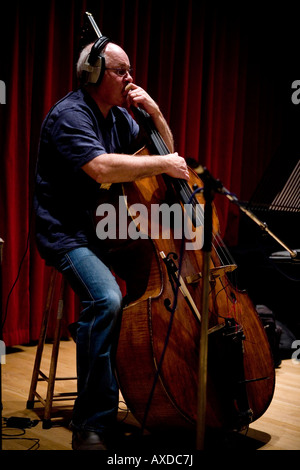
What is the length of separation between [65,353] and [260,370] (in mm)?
1517

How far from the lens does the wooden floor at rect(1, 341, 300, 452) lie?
185 cm

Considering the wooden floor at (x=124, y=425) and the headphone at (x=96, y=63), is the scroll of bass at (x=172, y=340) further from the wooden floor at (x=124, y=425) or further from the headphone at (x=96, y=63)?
the headphone at (x=96, y=63)

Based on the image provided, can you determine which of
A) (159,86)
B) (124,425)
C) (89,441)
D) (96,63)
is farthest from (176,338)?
(159,86)

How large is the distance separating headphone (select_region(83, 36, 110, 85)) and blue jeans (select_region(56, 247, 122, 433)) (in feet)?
2.33

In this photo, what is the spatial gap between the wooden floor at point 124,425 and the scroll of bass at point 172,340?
A: 0.14 metres

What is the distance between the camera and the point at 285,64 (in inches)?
187

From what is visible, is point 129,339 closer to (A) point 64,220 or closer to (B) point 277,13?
(A) point 64,220

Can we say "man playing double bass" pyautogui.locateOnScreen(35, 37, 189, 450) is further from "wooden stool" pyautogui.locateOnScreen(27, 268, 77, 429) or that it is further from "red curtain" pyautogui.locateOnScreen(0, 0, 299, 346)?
"red curtain" pyautogui.locateOnScreen(0, 0, 299, 346)

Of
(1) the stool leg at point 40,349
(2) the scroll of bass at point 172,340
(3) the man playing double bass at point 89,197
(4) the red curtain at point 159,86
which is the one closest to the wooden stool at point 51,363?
(1) the stool leg at point 40,349

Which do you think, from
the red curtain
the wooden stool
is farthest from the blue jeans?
the red curtain

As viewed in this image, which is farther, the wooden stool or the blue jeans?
the wooden stool

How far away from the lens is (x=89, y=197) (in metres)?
1.88

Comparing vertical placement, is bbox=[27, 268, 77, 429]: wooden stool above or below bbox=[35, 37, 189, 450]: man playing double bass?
below

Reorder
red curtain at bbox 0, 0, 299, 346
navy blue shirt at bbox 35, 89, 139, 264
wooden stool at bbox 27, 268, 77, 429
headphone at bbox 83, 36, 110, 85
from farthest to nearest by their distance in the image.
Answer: red curtain at bbox 0, 0, 299, 346 → wooden stool at bbox 27, 268, 77, 429 → headphone at bbox 83, 36, 110, 85 → navy blue shirt at bbox 35, 89, 139, 264
